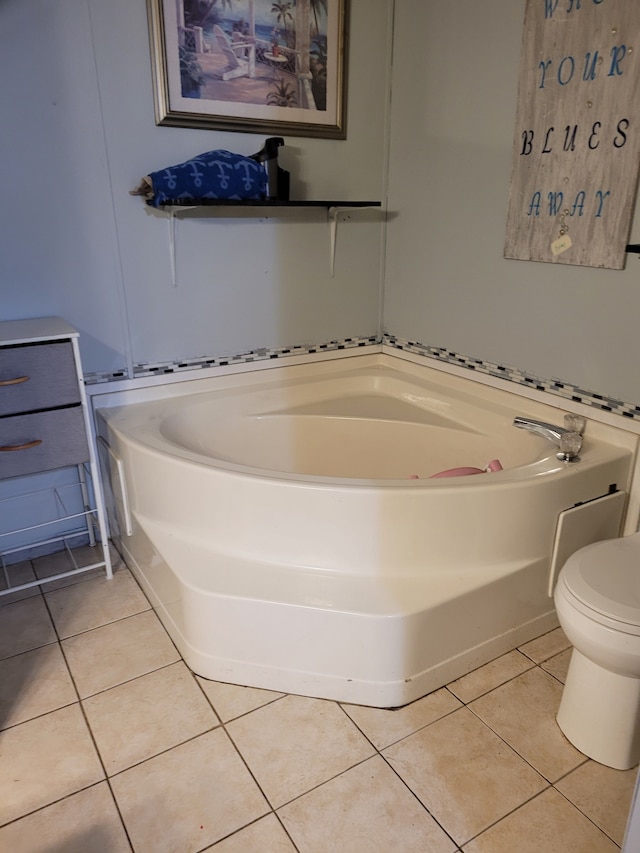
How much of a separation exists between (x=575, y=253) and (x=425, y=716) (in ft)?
4.79

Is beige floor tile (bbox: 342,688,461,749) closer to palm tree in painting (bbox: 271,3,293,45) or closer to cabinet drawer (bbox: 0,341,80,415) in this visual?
cabinet drawer (bbox: 0,341,80,415)

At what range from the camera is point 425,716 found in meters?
1.62

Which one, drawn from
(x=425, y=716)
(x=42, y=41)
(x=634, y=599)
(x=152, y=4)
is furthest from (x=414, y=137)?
(x=425, y=716)

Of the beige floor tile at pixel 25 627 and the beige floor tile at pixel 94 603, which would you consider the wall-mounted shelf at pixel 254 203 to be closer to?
the beige floor tile at pixel 94 603

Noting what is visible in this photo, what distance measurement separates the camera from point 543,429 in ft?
6.28

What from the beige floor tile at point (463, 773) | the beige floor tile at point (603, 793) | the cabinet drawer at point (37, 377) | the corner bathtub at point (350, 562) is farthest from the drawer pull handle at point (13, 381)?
the beige floor tile at point (603, 793)

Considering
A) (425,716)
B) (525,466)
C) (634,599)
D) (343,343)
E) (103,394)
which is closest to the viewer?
(634,599)

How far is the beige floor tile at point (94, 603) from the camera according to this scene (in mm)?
1987

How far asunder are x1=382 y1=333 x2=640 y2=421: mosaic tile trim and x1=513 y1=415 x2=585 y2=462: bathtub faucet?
3.7 inches

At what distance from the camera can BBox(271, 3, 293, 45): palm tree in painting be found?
2.20m

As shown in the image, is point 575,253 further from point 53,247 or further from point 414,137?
point 53,247

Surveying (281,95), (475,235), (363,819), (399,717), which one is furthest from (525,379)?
(363,819)

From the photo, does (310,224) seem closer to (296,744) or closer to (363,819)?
(296,744)

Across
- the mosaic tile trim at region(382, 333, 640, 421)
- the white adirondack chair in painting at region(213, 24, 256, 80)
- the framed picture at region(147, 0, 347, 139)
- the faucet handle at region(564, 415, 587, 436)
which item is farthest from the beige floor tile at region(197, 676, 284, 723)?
the white adirondack chair in painting at region(213, 24, 256, 80)
